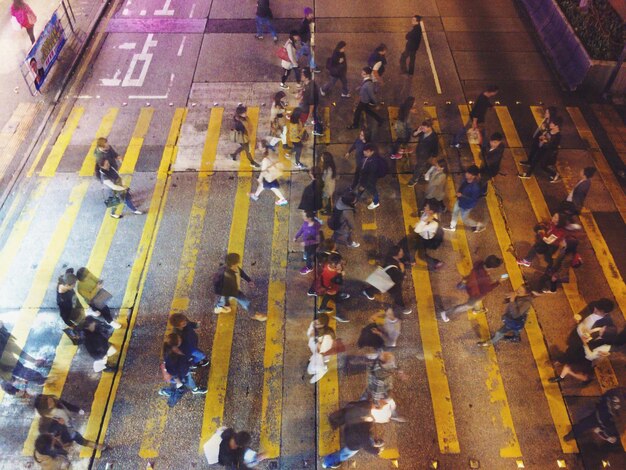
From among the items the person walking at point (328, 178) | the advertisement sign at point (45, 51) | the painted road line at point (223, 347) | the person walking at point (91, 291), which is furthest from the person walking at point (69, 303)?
the advertisement sign at point (45, 51)

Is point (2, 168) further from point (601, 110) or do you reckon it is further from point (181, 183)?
point (601, 110)

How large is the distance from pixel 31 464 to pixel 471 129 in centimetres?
1069

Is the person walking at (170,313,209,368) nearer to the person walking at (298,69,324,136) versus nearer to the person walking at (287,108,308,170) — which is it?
the person walking at (287,108,308,170)

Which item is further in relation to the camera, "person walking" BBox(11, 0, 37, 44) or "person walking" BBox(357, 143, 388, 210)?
"person walking" BBox(11, 0, 37, 44)

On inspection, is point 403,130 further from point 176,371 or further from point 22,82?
point 22,82

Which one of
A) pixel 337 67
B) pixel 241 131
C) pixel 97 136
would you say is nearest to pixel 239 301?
pixel 241 131

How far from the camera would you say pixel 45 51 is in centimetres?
1356

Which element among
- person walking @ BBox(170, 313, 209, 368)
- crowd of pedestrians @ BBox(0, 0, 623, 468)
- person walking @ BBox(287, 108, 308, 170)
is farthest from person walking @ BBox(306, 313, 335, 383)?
person walking @ BBox(287, 108, 308, 170)

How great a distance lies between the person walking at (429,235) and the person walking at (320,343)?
9.41ft

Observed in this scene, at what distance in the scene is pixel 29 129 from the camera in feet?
41.1

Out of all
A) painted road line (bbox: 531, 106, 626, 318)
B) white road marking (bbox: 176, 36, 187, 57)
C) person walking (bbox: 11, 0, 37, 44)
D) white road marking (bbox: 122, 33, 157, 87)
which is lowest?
painted road line (bbox: 531, 106, 626, 318)

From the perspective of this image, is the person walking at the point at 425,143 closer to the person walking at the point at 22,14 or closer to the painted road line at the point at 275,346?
the painted road line at the point at 275,346

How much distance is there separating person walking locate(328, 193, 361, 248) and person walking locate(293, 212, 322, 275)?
617 mm

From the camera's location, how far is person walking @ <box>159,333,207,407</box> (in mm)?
6609
